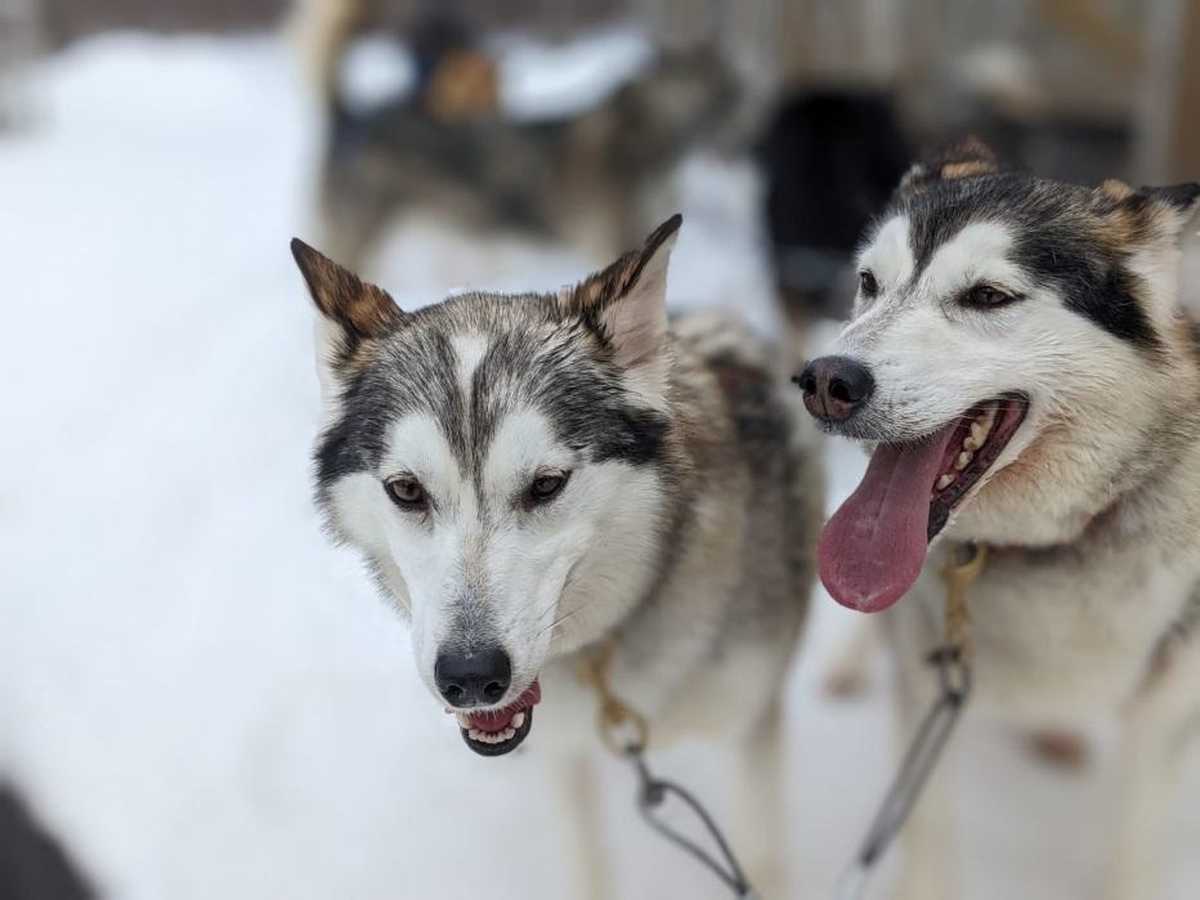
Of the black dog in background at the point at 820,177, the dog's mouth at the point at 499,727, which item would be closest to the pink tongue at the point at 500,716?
the dog's mouth at the point at 499,727

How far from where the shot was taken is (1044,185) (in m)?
1.63

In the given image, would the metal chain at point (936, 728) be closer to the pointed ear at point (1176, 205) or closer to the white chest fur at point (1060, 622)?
the white chest fur at point (1060, 622)

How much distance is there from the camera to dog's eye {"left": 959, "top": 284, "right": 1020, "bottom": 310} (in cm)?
155

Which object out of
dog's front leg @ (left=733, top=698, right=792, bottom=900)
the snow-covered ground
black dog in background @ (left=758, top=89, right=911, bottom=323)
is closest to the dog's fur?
black dog in background @ (left=758, top=89, right=911, bottom=323)

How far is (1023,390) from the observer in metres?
1.54

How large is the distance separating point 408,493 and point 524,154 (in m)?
3.81

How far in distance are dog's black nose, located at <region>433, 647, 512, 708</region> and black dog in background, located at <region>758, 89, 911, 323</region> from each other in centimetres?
272

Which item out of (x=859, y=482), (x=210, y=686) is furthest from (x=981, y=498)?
(x=210, y=686)

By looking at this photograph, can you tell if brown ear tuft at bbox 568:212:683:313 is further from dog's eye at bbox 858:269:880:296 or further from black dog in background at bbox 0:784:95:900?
black dog in background at bbox 0:784:95:900

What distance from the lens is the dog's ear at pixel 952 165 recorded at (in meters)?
1.78

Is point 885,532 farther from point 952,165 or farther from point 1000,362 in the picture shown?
point 952,165

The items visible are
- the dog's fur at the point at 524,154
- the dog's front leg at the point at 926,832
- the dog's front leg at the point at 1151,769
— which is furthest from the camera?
the dog's fur at the point at 524,154

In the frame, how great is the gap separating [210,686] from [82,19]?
15.2 feet

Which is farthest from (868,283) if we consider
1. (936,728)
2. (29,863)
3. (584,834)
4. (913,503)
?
(29,863)
